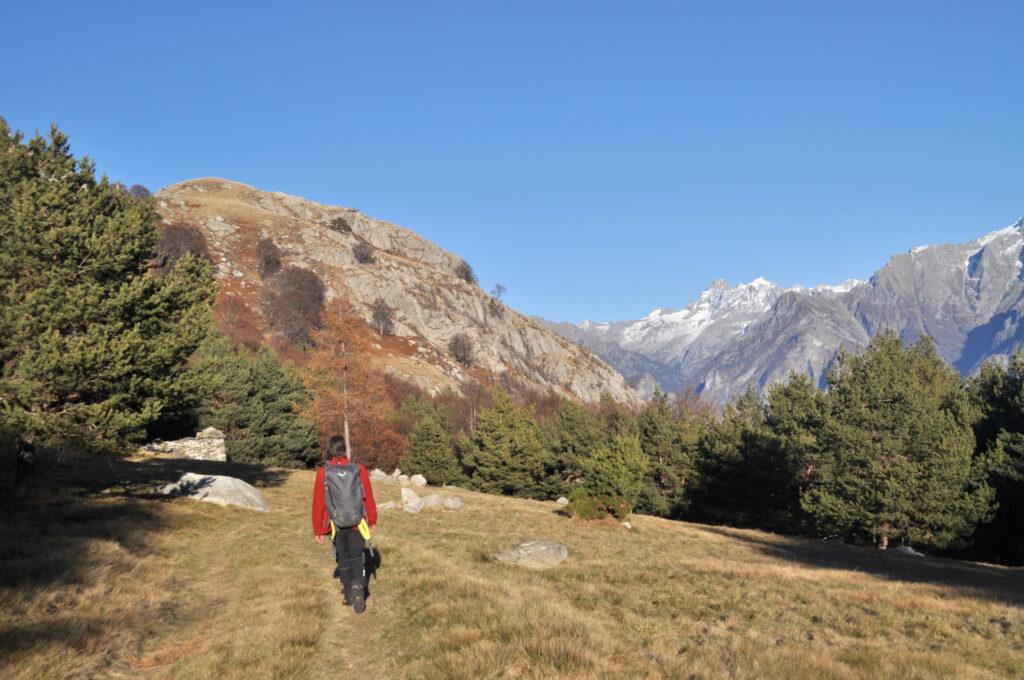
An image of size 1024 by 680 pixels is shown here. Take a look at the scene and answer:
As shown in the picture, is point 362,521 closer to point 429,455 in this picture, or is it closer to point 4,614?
point 4,614

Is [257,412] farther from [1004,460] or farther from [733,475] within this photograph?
[1004,460]

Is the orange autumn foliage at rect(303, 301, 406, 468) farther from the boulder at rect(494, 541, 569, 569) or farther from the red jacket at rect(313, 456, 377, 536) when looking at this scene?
the red jacket at rect(313, 456, 377, 536)

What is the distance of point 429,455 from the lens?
60.2m

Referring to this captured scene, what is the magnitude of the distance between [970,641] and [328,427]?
39729mm

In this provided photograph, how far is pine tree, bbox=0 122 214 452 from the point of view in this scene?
14.8 meters

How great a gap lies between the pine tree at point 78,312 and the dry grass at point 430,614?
2.96m

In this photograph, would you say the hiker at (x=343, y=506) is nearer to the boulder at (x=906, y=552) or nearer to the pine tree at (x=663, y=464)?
the boulder at (x=906, y=552)

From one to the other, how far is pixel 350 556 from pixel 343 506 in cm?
103

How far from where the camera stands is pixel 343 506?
30.7 feet

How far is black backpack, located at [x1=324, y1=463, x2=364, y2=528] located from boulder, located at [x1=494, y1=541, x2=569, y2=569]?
24.4 feet

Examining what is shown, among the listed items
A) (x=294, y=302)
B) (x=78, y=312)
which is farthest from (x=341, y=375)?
(x=294, y=302)

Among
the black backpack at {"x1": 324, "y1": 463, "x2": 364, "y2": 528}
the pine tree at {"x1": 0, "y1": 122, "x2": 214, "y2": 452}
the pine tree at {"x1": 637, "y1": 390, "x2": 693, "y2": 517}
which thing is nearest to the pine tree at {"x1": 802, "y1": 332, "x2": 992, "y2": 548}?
the pine tree at {"x1": 637, "y1": 390, "x2": 693, "y2": 517}

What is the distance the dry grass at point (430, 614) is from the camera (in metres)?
Answer: 7.01

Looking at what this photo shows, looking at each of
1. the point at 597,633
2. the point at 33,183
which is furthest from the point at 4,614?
the point at 33,183
